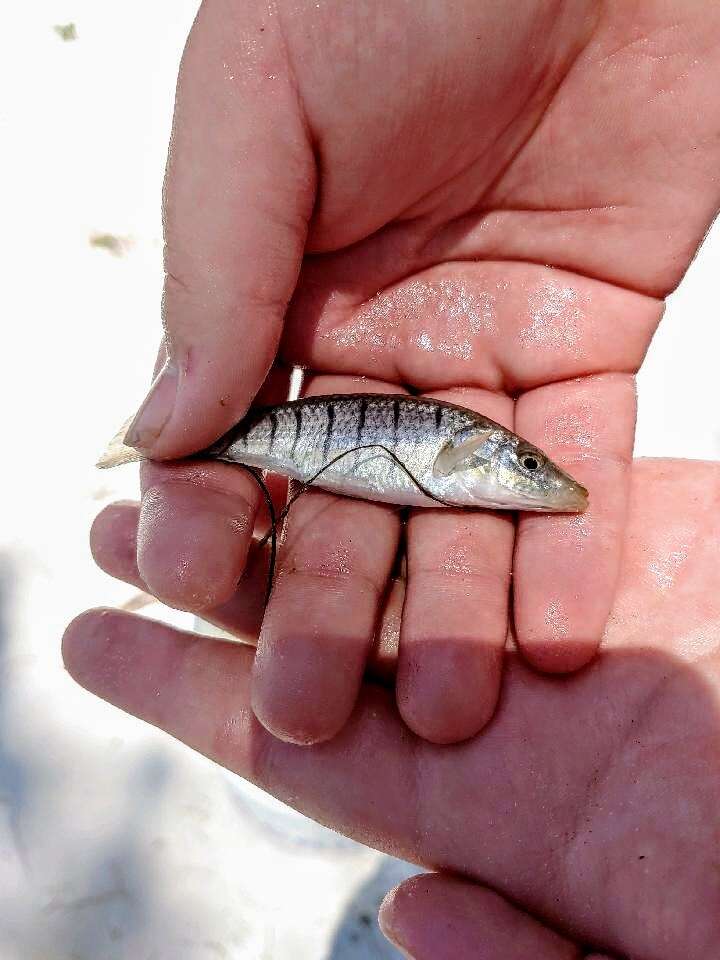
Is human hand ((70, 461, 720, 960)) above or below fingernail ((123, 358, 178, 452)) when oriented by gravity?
below

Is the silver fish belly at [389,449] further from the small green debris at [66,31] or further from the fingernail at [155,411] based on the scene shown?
the small green debris at [66,31]

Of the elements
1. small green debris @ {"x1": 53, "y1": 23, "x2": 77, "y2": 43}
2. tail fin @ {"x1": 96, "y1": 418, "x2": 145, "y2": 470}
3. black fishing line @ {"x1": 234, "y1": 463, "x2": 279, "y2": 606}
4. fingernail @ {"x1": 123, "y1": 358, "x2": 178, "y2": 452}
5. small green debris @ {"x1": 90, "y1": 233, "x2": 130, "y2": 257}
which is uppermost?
small green debris @ {"x1": 53, "y1": 23, "x2": 77, "y2": 43}

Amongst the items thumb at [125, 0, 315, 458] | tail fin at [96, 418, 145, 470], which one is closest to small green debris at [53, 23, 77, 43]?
thumb at [125, 0, 315, 458]

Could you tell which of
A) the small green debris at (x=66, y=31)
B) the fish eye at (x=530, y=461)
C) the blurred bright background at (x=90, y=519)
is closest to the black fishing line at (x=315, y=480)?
the fish eye at (x=530, y=461)

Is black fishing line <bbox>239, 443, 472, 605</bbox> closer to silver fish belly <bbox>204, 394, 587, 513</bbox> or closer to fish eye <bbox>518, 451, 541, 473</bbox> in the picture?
silver fish belly <bbox>204, 394, 587, 513</bbox>

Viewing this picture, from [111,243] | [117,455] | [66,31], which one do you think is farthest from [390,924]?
[66,31]

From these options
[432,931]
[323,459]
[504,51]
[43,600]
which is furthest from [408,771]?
[504,51]
